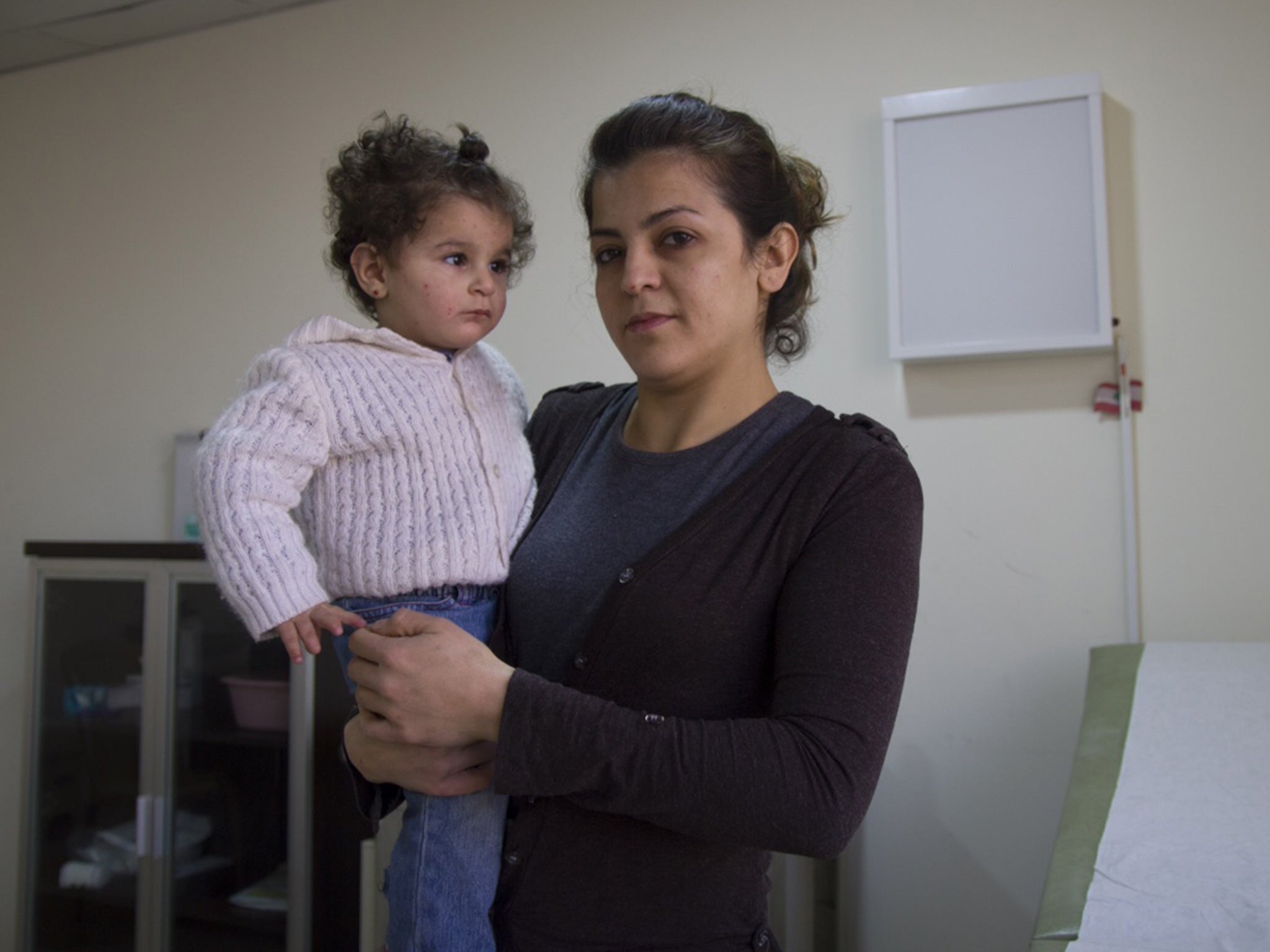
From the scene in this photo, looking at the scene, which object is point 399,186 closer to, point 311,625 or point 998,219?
point 311,625

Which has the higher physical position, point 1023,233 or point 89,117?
point 89,117

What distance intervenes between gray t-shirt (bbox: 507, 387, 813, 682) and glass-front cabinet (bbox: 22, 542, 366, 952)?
5.23 feet

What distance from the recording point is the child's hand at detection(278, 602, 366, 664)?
3.59ft

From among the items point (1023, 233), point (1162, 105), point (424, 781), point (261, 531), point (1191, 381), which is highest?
point (1162, 105)

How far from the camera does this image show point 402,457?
1.23m

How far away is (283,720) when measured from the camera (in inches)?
109

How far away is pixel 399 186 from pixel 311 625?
504 millimetres

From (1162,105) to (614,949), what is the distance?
207 centimetres

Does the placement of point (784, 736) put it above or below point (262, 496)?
below

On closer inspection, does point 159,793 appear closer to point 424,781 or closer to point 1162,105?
point 424,781

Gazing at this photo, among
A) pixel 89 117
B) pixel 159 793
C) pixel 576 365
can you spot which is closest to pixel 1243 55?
pixel 576 365

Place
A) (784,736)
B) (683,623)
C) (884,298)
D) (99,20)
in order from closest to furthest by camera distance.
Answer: (784,736), (683,623), (884,298), (99,20)

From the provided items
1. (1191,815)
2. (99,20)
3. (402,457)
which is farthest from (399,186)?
(99,20)

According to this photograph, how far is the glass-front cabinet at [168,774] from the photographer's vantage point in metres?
2.67
